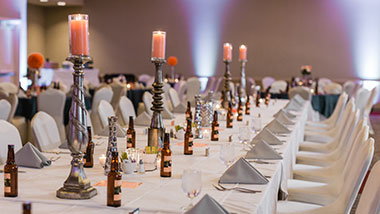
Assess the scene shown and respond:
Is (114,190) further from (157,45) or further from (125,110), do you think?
(125,110)

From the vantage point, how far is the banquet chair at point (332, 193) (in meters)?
2.89

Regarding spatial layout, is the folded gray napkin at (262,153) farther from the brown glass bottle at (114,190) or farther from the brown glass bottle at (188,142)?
the brown glass bottle at (114,190)

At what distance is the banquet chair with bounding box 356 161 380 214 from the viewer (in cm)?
219

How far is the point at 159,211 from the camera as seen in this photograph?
205 centimetres

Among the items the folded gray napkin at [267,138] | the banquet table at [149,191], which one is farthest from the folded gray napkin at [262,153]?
the folded gray napkin at [267,138]

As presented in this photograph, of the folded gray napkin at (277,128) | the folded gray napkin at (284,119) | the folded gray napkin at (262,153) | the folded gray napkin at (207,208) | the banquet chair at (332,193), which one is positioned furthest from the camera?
the folded gray napkin at (284,119)

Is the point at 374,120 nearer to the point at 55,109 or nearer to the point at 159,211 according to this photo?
the point at 55,109

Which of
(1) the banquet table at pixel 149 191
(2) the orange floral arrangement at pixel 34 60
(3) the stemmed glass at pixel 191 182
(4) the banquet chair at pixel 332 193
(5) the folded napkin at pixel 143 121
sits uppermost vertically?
(2) the orange floral arrangement at pixel 34 60

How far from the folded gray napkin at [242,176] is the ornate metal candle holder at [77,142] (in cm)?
64

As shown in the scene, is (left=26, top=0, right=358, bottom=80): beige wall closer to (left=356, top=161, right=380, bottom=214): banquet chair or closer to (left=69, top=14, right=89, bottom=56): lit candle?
(left=356, top=161, right=380, bottom=214): banquet chair

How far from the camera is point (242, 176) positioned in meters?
2.56

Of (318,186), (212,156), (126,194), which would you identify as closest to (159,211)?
(126,194)

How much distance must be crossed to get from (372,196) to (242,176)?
0.59 meters

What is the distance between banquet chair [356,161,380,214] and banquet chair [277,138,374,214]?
373 millimetres
